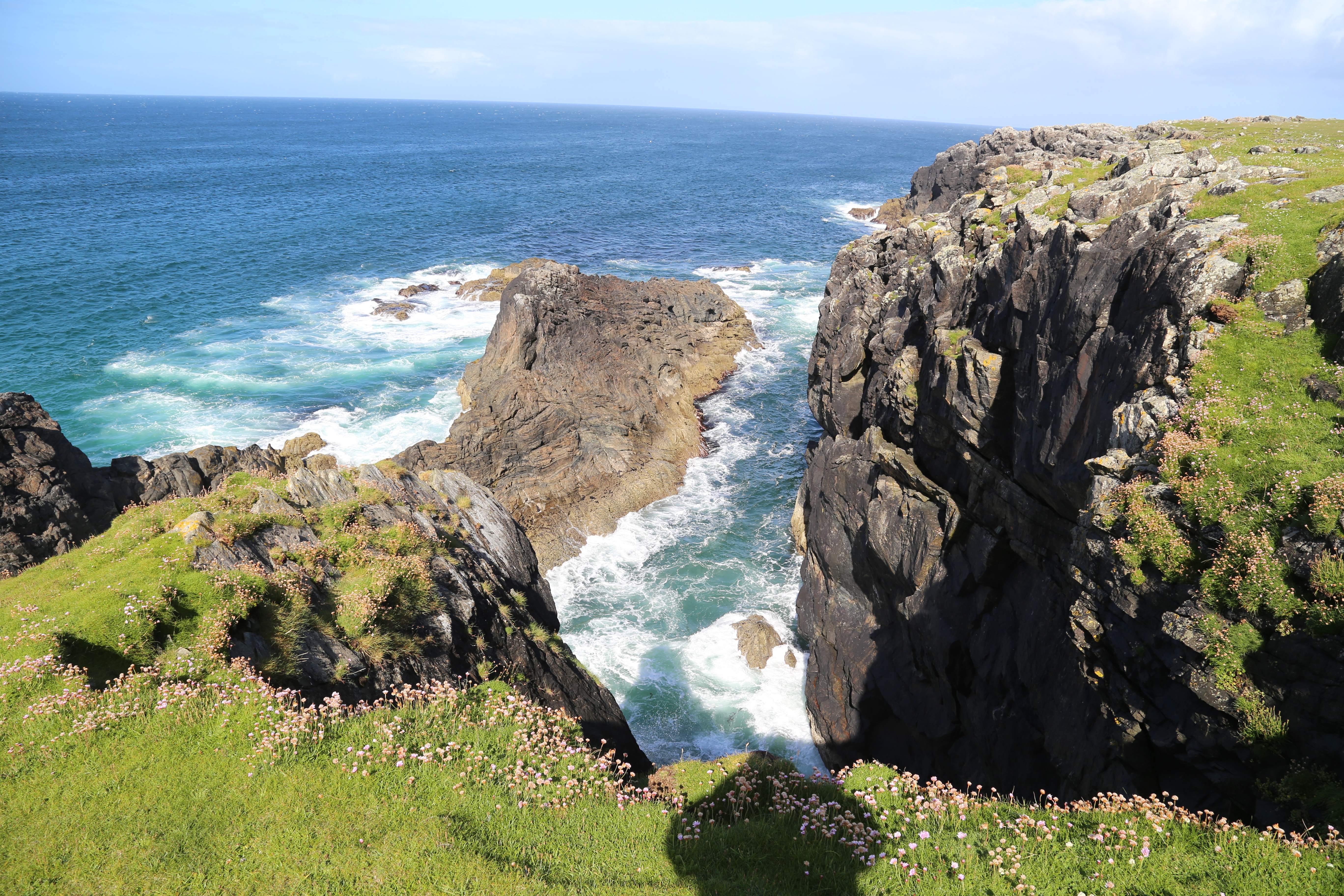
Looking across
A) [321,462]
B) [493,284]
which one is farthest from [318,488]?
[493,284]

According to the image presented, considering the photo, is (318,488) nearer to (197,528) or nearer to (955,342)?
(197,528)

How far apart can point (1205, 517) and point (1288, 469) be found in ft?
5.26

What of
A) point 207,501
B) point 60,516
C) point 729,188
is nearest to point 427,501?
point 207,501

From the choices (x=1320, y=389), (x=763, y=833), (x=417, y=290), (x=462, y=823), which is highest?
(x=1320, y=389)

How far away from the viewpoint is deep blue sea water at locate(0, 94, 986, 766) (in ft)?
109

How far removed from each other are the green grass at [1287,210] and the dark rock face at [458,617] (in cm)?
1980

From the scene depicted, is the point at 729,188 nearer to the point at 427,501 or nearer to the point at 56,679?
the point at 427,501

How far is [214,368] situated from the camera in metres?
56.3

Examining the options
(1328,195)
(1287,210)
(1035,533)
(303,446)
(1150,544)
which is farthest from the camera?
(303,446)

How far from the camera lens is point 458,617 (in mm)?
17219

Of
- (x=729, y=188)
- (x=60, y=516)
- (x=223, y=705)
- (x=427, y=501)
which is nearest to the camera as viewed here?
(x=223, y=705)

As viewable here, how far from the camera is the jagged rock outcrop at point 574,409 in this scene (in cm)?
3931

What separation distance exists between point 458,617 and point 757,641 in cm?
1758

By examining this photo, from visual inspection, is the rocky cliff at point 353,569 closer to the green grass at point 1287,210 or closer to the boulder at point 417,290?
the green grass at point 1287,210
